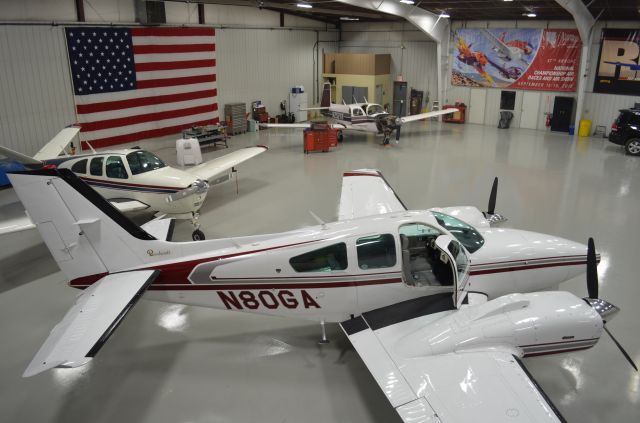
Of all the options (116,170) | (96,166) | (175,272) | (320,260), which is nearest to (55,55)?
(96,166)

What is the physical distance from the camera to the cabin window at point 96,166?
1058 cm

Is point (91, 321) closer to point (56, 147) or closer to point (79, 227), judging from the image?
point (79, 227)

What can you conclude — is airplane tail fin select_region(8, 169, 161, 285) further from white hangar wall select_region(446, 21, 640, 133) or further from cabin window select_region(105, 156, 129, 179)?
white hangar wall select_region(446, 21, 640, 133)

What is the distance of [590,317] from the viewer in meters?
5.18

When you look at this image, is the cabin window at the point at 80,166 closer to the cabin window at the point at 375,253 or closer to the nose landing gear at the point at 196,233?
the nose landing gear at the point at 196,233

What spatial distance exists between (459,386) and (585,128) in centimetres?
2069

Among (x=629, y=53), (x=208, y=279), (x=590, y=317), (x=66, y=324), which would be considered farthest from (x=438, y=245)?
(x=629, y=53)

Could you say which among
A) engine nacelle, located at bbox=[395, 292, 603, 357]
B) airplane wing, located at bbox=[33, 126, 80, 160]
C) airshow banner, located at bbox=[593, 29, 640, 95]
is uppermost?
airshow banner, located at bbox=[593, 29, 640, 95]

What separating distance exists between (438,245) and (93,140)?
14.9 m

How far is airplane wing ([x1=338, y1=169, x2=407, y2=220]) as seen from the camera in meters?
8.84

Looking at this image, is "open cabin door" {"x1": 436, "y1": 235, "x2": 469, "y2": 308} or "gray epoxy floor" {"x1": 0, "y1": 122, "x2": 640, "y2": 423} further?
"open cabin door" {"x1": 436, "y1": 235, "x2": 469, "y2": 308}

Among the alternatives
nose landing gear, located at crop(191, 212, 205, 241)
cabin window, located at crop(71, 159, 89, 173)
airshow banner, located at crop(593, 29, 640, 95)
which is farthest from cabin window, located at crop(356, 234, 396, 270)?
airshow banner, located at crop(593, 29, 640, 95)

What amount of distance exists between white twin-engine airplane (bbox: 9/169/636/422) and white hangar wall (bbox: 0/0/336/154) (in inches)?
431

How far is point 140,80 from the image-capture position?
1812 cm
